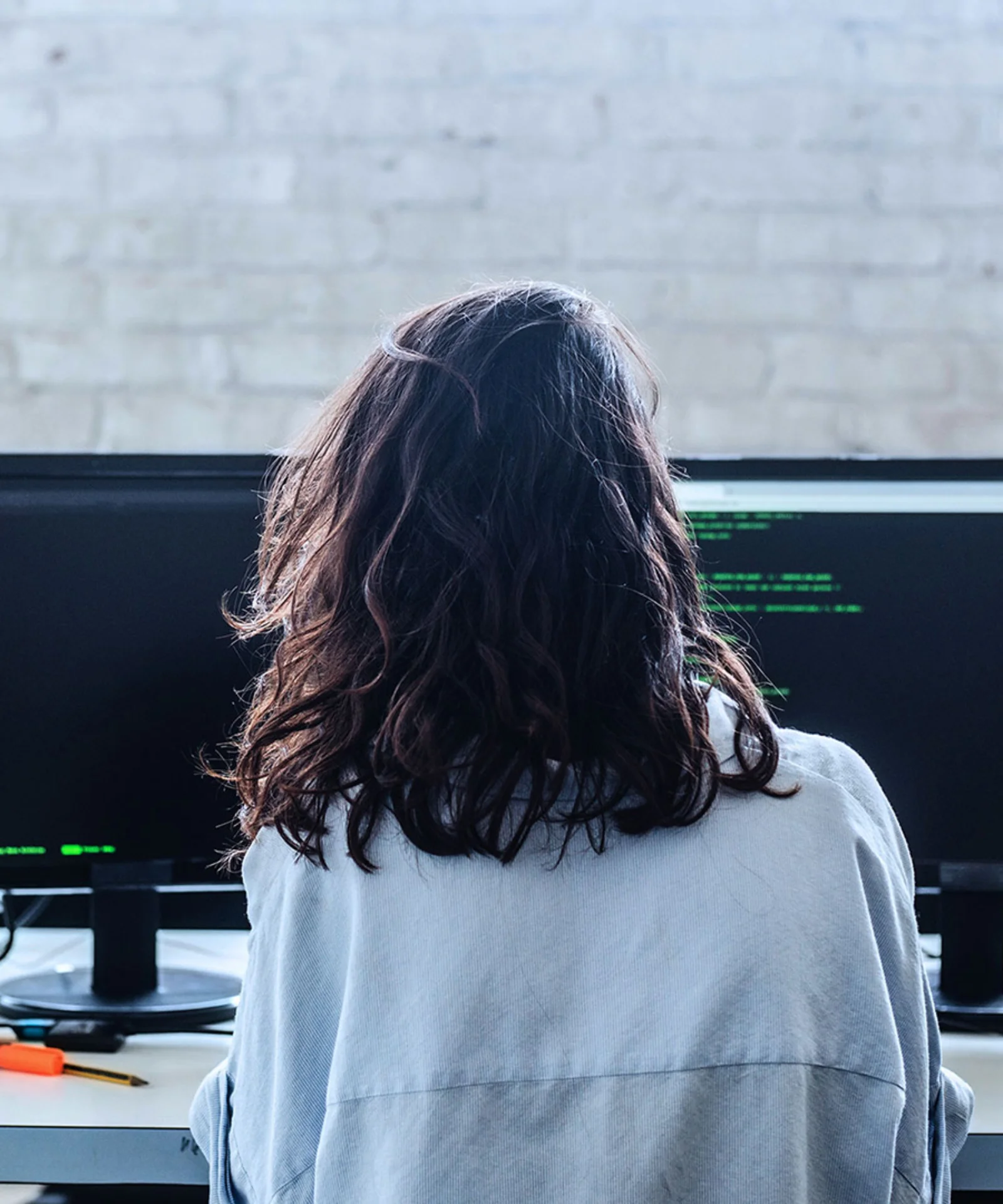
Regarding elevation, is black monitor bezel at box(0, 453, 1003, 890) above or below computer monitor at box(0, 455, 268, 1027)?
above

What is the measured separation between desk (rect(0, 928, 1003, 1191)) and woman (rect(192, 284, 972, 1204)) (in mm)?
113

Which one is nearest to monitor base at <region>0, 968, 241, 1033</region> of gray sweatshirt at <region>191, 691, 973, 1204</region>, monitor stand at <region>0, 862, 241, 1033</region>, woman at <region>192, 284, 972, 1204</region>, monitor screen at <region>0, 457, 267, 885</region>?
monitor stand at <region>0, 862, 241, 1033</region>

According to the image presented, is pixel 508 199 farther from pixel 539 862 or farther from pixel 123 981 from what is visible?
pixel 539 862

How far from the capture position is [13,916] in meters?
1.26

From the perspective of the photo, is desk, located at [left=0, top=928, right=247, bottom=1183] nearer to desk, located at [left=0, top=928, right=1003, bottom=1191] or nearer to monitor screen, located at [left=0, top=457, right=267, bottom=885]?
desk, located at [left=0, top=928, right=1003, bottom=1191]

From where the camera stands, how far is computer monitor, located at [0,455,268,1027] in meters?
1.11

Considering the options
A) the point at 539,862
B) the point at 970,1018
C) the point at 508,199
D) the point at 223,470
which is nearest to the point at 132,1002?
the point at 223,470

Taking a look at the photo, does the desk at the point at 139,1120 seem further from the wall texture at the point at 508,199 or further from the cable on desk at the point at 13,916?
the wall texture at the point at 508,199

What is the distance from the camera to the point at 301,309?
5.30 feet

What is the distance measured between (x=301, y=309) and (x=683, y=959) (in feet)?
3.80

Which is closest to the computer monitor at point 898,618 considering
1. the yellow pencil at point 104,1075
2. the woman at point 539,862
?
the woman at point 539,862

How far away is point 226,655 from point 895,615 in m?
0.59

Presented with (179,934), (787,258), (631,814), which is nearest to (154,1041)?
(179,934)

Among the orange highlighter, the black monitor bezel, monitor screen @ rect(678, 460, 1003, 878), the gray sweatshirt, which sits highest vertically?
the black monitor bezel
